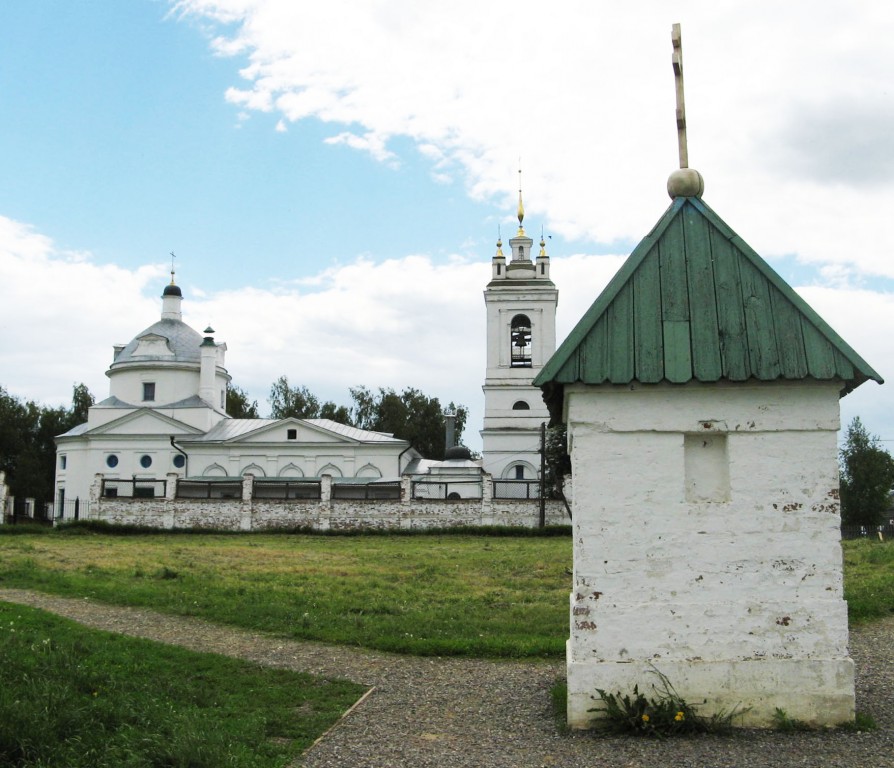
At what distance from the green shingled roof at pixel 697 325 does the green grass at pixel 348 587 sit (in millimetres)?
4093

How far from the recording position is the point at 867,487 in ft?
160

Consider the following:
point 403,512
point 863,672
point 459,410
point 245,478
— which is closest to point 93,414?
point 245,478

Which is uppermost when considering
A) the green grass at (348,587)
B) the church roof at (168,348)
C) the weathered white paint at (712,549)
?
the church roof at (168,348)

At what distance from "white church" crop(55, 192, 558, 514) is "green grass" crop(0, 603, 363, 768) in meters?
33.2

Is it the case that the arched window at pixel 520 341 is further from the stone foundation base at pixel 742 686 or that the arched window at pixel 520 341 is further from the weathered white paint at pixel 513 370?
the stone foundation base at pixel 742 686

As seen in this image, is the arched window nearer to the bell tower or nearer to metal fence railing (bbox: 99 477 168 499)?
the bell tower

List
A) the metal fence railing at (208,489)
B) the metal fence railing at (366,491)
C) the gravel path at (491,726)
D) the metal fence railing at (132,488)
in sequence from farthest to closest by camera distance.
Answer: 1. the metal fence railing at (132,488)
2. the metal fence railing at (208,489)
3. the metal fence railing at (366,491)
4. the gravel path at (491,726)

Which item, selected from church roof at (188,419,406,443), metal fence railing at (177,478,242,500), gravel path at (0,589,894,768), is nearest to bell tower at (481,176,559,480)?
church roof at (188,419,406,443)

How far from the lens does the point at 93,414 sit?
46.4 m

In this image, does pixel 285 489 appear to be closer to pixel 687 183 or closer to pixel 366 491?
pixel 366 491

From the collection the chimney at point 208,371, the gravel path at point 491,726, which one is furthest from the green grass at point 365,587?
the chimney at point 208,371

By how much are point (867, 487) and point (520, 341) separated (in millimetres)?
19630

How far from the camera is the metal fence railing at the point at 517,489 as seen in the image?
118 feet

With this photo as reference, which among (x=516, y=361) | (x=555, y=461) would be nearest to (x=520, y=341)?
(x=516, y=361)
